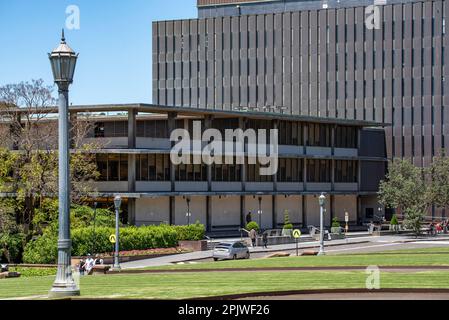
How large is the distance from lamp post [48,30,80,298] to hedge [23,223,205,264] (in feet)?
118

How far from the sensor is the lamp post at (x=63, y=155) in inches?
858

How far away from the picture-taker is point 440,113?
379ft

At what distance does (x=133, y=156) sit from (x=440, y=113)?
170 ft

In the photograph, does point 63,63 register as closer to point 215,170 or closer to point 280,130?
point 215,170

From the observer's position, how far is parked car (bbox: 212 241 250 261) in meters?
59.4

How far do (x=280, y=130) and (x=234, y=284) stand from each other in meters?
63.6

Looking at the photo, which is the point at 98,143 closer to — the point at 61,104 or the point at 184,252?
the point at 184,252

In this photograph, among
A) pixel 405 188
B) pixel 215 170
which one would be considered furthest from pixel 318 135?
pixel 215 170

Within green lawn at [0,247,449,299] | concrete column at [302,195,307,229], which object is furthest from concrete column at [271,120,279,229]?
green lawn at [0,247,449,299]

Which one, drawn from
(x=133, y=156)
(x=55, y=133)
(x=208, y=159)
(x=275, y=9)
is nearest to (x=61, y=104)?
(x=55, y=133)

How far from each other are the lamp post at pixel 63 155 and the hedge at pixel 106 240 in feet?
118

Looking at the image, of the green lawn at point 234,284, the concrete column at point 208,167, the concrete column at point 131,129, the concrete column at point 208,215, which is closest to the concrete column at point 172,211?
the concrete column at point 208,167

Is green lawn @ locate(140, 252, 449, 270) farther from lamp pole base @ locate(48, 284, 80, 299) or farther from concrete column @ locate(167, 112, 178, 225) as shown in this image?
concrete column @ locate(167, 112, 178, 225)

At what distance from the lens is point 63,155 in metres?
22.0
